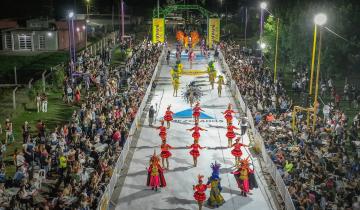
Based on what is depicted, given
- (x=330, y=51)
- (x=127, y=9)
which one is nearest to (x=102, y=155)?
(x=330, y=51)

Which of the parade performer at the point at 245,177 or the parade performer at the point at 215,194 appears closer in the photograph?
the parade performer at the point at 215,194

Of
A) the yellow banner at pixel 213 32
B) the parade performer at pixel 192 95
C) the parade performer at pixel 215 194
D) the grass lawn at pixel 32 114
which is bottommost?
the parade performer at pixel 215 194

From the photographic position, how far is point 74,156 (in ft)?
71.6

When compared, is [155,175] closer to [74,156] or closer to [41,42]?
[74,156]

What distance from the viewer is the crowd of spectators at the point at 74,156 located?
18391 millimetres

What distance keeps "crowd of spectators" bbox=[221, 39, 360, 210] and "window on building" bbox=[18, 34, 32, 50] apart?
3041 centimetres

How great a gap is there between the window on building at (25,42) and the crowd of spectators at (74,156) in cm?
2502

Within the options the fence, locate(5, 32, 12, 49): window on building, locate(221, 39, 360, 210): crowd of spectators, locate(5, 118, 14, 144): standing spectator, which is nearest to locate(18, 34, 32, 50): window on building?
locate(5, 32, 12, 49): window on building

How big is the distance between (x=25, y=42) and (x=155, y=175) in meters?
42.1

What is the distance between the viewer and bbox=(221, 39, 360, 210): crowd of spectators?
18.6m

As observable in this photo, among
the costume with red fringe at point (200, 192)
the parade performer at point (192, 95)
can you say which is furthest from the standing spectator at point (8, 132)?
the parade performer at point (192, 95)

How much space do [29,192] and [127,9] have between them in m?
76.7

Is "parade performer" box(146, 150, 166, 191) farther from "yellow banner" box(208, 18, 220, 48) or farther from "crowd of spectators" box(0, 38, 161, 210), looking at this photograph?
"yellow banner" box(208, 18, 220, 48)

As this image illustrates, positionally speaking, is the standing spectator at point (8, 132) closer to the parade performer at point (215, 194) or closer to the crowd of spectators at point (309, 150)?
the parade performer at point (215, 194)
